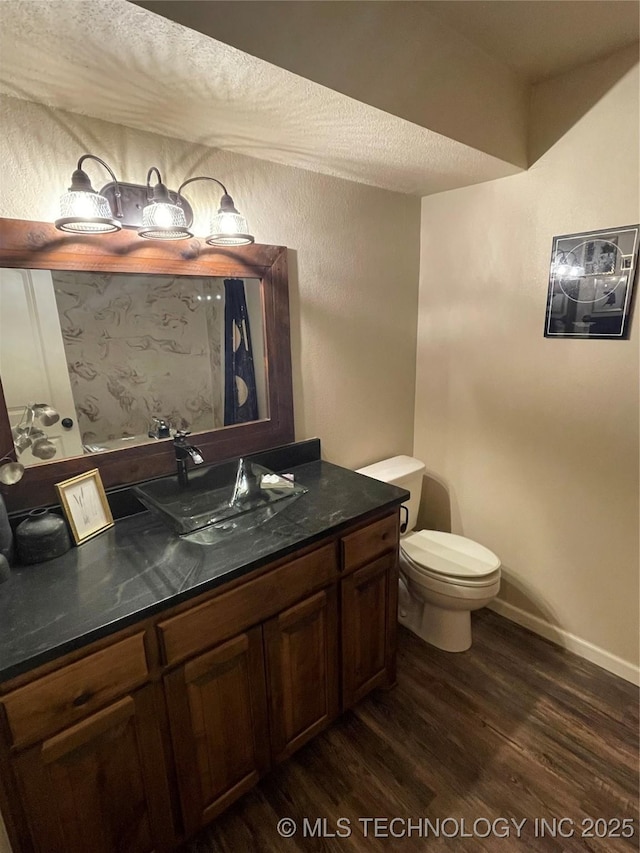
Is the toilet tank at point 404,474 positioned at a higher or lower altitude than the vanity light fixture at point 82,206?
lower

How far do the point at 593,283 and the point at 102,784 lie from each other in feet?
7.29

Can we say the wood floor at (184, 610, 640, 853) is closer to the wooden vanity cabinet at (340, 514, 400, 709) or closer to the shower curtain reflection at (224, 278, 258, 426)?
the wooden vanity cabinet at (340, 514, 400, 709)

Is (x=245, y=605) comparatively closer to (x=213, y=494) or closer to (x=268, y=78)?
(x=213, y=494)

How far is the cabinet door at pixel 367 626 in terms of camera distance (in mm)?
1540

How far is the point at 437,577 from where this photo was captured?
1887 millimetres

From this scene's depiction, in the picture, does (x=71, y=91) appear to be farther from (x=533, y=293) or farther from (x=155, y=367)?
(x=533, y=293)

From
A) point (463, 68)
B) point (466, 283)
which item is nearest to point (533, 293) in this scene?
A: point (466, 283)

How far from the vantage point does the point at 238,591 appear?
3.96ft

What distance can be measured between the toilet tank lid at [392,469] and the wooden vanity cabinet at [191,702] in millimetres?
502

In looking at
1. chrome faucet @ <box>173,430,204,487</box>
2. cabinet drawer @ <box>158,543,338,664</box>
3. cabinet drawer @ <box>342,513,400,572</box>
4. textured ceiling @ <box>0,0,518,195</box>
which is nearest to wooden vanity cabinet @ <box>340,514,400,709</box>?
cabinet drawer @ <box>342,513,400,572</box>

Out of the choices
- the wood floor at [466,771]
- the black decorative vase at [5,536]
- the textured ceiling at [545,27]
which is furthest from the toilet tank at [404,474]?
the textured ceiling at [545,27]

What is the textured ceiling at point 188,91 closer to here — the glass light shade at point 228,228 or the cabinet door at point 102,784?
the glass light shade at point 228,228

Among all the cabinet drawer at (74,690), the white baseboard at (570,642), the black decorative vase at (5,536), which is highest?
the black decorative vase at (5,536)

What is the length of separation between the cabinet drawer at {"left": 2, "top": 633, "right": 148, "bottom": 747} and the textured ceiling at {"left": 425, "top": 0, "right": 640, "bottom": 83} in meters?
1.94
